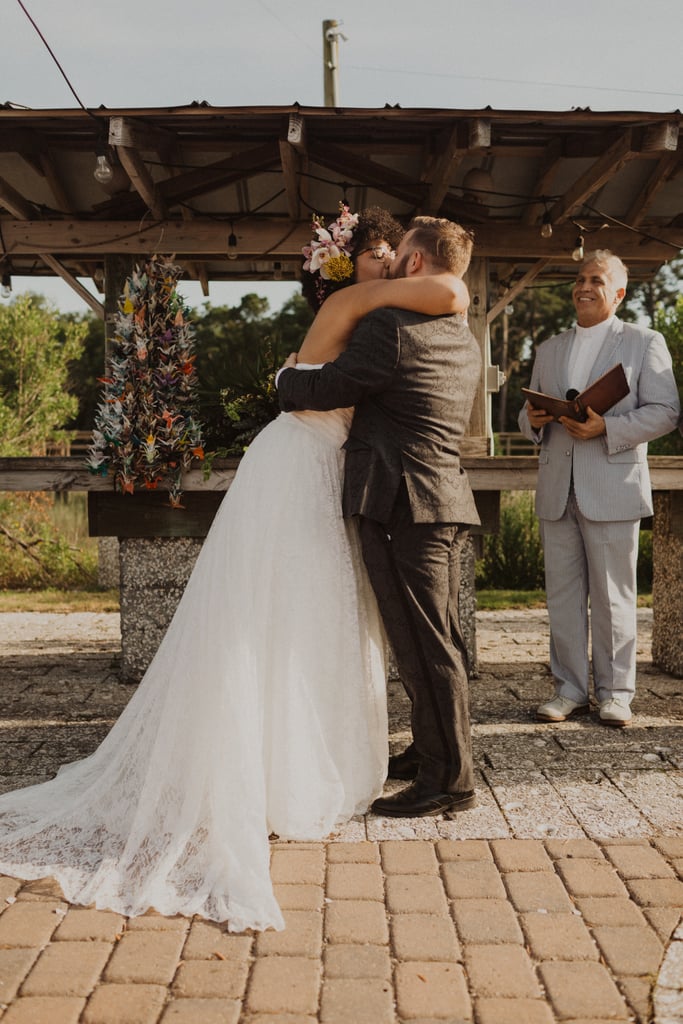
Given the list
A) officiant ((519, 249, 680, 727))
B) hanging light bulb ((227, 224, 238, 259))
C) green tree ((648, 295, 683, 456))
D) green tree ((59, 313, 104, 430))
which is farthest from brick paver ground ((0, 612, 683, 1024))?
green tree ((59, 313, 104, 430))

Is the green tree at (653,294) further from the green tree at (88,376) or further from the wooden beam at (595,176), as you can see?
the wooden beam at (595,176)

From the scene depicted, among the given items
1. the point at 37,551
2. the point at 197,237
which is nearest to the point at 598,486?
the point at 197,237

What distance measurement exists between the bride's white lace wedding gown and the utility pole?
35.9 feet

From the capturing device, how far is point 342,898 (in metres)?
2.95

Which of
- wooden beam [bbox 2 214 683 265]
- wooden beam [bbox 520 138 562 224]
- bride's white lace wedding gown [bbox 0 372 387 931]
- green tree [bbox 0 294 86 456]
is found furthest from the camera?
green tree [bbox 0 294 86 456]

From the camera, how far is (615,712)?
479 cm

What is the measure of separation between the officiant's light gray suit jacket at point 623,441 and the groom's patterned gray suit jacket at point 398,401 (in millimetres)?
1366

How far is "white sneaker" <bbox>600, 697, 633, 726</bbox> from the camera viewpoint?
4789 mm

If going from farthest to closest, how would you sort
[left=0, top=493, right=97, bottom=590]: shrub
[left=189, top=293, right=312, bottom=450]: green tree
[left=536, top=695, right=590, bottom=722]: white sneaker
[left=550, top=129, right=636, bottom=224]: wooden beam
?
1. [left=0, top=493, right=97, bottom=590]: shrub
2. [left=189, top=293, right=312, bottom=450]: green tree
3. [left=550, top=129, right=636, bottom=224]: wooden beam
4. [left=536, top=695, right=590, bottom=722]: white sneaker

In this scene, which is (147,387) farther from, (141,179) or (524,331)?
(524,331)

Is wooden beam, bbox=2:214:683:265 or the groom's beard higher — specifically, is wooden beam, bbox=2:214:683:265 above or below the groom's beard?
above

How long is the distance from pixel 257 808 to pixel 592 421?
2.52m

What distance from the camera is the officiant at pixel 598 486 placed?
4.75 meters

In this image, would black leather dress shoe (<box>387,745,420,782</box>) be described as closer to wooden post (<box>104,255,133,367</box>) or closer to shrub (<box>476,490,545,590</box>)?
wooden post (<box>104,255,133,367</box>)
